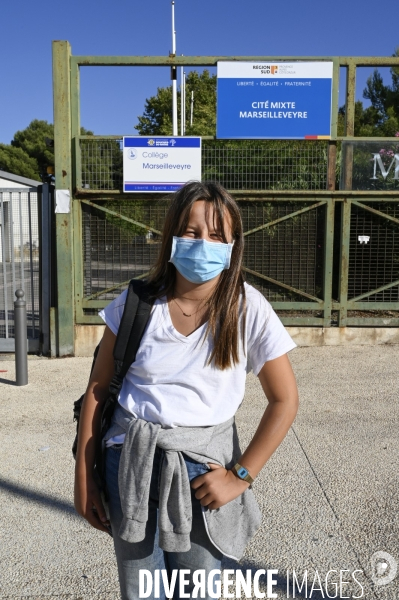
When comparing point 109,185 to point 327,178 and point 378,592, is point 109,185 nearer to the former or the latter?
point 327,178

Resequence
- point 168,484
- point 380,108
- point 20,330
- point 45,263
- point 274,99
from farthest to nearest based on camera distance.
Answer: point 380,108
point 45,263
point 274,99
point 20,330
point 168,484

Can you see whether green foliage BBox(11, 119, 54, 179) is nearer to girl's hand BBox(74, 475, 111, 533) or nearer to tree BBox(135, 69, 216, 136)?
tree BBox(135, 69, 216, 136)

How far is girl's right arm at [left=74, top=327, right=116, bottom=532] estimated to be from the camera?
1951mm

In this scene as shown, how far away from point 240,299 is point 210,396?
0.35 m

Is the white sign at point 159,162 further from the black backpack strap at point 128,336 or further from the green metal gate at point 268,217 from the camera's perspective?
the black backpack strap at point 128,336

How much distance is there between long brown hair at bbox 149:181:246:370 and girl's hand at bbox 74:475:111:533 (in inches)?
23.4

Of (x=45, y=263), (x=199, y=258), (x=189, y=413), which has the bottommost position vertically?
(x=189, y=413)

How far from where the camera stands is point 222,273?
2.06 meters

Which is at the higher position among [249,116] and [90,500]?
[249,116]

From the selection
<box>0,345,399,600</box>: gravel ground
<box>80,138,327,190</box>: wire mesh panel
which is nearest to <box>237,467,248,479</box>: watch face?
<box>0,345,399,600</box>: gravel ground

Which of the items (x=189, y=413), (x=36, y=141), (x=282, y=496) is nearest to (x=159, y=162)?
(x=282, y=496)

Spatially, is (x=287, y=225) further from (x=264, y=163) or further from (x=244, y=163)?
(x=244, y=163)

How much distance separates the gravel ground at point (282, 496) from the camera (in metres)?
3.02

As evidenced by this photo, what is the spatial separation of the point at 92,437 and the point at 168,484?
0.33 meters
